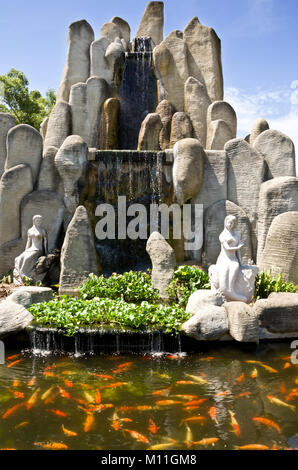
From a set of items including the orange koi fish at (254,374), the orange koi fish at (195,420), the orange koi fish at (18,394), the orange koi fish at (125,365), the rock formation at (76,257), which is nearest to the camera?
the orange koi fish at (195,420)

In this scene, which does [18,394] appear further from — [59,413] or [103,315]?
[103,315]

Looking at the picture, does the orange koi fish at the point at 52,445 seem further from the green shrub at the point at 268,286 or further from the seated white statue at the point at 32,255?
the seated white statue at the point at 32,255

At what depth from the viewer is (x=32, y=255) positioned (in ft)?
31.4

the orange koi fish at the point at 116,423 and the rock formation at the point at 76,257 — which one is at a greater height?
the rock formation at the point at 76,257

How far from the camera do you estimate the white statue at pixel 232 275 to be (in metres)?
7.30

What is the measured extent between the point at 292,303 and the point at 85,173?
668 cm

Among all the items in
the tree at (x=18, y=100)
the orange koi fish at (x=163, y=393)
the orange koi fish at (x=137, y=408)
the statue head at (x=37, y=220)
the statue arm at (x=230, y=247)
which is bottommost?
the orange koi fish at (x=137, y=408)

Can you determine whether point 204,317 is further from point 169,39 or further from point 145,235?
point 169,39

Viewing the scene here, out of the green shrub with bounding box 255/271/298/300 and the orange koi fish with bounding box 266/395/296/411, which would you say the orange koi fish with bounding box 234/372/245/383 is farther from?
the green shrub with bounding box 255/271/298/300

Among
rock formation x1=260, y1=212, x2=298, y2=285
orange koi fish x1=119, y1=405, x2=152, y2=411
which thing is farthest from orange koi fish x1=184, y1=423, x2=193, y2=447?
rock formation x1=260, y1=212, x2=298, y2=285

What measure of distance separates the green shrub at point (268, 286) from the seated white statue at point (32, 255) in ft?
17.5

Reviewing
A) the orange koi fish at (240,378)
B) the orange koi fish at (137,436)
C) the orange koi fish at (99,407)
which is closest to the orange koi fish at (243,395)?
the orange koi fish at (240,378)

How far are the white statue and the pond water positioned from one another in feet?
4.41

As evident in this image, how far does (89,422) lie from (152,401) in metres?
0.83
